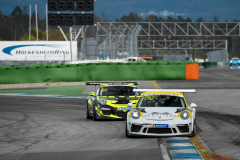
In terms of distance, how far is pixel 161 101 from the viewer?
32.9 feet

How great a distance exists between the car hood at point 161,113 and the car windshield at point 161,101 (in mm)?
492

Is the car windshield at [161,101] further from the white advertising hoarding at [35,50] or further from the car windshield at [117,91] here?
the white advertising hoarding at [35,50]

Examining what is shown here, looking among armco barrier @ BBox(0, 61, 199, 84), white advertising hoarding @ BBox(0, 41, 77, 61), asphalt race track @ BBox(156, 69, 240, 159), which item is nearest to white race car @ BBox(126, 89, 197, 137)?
asphalt race track @ BBox(156, 69, 240, 159)

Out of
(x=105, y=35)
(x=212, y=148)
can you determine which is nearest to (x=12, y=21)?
(x=105, y=35)

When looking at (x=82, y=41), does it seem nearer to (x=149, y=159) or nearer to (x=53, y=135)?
(x=53, y=135)

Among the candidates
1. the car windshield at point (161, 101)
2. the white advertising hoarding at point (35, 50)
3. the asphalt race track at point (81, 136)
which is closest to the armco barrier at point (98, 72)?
the asphalt race track at point (81, 136)

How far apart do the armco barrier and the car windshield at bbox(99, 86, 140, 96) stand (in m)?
17.2

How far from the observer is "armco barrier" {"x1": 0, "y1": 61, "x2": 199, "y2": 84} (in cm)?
2970

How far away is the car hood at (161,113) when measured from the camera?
8898 mm

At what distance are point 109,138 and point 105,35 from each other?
37627 millimetres

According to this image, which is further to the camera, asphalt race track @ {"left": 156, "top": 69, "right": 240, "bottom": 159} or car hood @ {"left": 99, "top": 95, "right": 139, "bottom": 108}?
car hood @ {"left": 99, "top": 95, "right": 139, "bottom": 108}

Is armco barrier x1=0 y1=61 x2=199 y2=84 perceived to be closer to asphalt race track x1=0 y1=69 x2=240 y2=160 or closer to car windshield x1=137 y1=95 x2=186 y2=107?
asphalt race track x1=0 y1=69 x2=240 y2=160

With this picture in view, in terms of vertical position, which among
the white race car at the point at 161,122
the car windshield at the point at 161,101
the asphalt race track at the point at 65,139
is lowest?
the asphalt race track at the point at 65,139

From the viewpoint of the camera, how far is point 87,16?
1496 inches
